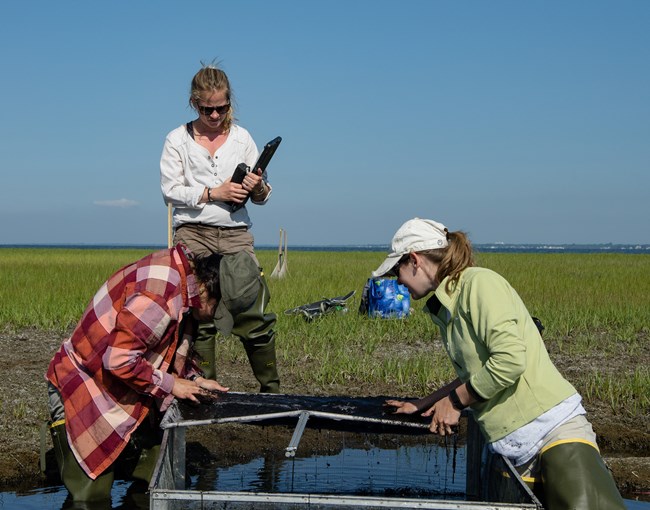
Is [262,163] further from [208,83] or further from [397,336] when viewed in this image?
[397,336]

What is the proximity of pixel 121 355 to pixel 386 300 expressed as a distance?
7.07m

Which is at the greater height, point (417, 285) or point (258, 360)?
point (417, 285)

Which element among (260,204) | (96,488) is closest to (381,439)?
(260,204)

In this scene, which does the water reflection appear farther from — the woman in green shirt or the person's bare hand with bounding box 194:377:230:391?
the woman in green shirt

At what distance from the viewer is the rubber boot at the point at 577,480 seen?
2.95 meters

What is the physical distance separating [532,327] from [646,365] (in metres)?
5.33

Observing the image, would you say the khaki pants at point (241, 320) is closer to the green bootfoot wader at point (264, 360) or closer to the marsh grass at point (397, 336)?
the green bootfoot wader at point (264, 360)

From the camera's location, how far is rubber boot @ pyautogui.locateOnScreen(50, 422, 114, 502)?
3.74 metres

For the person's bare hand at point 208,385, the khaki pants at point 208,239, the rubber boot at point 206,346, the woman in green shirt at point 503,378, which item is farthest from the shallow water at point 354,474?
the woman in green shirt at point 503,378

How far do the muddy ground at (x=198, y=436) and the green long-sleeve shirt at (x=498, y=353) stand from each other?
Answer: 185 cm

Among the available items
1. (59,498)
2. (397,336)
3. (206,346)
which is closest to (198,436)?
(206,346)

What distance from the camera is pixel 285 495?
2.64m

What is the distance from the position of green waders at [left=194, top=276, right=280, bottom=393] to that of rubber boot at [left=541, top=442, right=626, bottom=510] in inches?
85.3

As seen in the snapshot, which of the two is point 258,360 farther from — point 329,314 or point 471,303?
point 329,314
